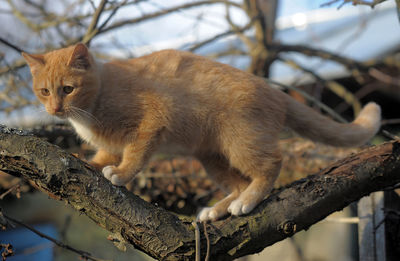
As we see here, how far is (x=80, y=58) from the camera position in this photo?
2039 mm

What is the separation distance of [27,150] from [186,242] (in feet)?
2.48

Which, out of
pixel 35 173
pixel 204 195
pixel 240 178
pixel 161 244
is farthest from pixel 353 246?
pixel 35 173

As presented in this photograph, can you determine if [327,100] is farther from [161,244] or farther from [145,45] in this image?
[161,244]

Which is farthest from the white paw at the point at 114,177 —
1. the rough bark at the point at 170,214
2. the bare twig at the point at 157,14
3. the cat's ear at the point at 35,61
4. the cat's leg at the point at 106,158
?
the bare twig at the point at 157,14

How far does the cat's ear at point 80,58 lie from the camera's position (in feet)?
6.51

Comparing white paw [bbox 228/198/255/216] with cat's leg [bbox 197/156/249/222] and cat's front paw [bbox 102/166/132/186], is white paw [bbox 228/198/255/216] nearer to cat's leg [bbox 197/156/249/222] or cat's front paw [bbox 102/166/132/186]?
cat's leg [bbox 197/156/249/222]

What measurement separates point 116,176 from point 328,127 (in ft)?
4.11

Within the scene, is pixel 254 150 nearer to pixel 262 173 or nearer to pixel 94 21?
pixel 262 173

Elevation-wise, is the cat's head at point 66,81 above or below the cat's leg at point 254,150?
above

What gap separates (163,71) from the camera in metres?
2.14

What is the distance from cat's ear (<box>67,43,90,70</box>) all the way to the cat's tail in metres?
1.21

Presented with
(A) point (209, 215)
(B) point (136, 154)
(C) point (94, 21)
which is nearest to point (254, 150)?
(A) point (209, 215)

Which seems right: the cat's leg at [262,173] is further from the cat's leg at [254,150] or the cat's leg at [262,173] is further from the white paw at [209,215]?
the white paw at [209,215]

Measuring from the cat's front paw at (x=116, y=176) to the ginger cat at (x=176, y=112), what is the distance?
0.04 m
